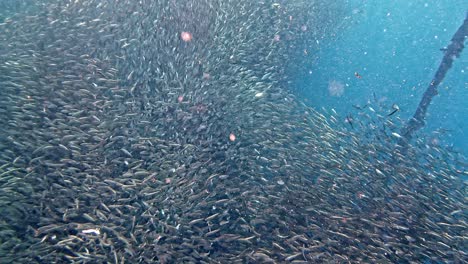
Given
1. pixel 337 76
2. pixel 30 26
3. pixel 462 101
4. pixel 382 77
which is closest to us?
pixel 30 26

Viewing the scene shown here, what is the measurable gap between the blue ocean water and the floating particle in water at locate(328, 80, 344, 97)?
0.36 ft

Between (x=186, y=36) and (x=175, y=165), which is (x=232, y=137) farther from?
(x=186, y=36)

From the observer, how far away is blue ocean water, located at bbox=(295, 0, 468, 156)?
760 inches

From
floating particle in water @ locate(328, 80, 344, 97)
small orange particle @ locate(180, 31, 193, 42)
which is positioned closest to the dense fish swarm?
small orange particle @ locate(180, 31, 193, 42)

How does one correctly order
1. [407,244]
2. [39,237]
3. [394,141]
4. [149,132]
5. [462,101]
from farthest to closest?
[462,101] < [394,141] < [149,132] < [407,244] < [39,237]

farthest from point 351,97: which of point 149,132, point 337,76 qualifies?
point 149,132

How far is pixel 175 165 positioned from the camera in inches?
277

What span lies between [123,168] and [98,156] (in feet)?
1.62

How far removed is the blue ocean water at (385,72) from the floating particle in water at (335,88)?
0.36ft

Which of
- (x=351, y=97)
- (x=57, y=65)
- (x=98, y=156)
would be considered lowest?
(x=351, y=97)

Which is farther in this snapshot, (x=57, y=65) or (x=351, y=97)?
(x=351, y=97)

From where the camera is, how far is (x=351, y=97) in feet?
70.7

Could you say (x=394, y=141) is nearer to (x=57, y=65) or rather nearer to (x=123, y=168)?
(x=123, y=168)

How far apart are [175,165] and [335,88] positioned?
15108mm
